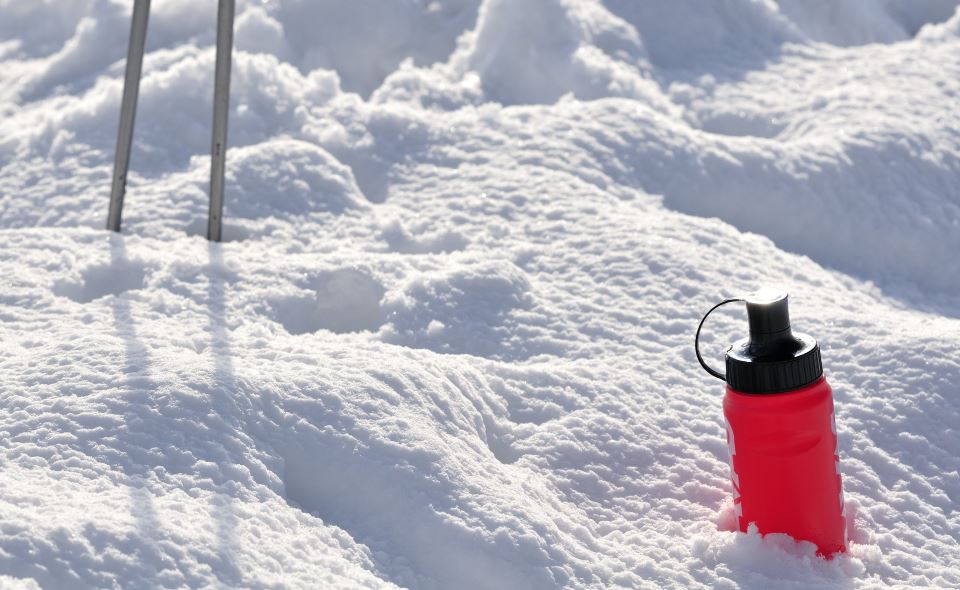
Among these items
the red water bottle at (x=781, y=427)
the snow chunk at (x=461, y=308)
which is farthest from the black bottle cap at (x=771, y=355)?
the snow chunk at (x=461, y=308)

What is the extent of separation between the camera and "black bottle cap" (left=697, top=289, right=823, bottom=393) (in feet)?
4.69

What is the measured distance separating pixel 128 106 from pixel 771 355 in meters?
1.52

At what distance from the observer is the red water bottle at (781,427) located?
1436mm

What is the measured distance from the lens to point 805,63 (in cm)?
346

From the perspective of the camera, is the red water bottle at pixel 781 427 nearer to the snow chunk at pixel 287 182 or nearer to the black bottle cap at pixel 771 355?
the black bottle cap at pixel 771 355

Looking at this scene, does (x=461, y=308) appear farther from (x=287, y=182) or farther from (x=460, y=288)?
(x=287, y=182)

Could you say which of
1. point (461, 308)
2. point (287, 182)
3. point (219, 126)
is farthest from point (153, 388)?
point (287, 182)

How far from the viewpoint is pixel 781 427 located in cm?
144

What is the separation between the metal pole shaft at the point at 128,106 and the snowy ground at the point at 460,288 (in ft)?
0.26

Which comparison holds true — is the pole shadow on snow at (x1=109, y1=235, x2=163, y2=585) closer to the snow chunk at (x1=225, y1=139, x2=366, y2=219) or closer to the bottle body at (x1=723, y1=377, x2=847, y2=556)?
the snow chunk at (x1=225, y1=139, x2=366, y2=219)

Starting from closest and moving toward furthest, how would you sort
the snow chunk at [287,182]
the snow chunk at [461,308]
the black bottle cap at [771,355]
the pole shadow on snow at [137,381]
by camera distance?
the pole shadow on snow at [137,381] → the black bottle cap at [771,355] → the snow chunk at [461,308] → the snow chunk at [287,182]

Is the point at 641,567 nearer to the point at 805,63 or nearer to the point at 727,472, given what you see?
the point at 727,472

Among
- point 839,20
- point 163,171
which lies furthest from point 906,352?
point 839,20

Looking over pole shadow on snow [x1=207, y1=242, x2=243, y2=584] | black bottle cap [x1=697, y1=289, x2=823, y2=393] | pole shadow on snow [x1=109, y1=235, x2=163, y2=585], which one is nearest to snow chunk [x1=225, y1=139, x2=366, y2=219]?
pole shadow on snow [x1=207, y1=242, x2=243, y2=584]
